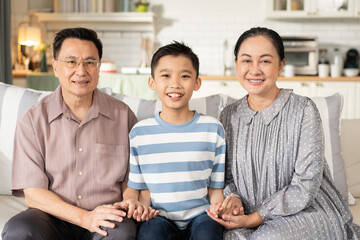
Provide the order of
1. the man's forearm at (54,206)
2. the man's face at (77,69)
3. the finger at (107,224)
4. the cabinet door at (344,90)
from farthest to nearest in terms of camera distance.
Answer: the cabinet door at (344,90) < the man's face at (77,69) < the man's forearm at (54,206) < the finger at (107,224)

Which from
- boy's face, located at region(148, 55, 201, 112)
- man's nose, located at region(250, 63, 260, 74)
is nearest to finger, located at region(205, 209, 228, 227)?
boy's face, located at region(148, 55, 201, 112)

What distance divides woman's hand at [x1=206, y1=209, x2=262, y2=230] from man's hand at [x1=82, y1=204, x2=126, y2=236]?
32 cm

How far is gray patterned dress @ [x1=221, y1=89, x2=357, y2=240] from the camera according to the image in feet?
5.27

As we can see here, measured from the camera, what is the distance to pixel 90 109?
71.4 inches

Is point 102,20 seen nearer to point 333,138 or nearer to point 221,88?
point 221,88

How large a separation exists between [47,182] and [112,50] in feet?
12.7

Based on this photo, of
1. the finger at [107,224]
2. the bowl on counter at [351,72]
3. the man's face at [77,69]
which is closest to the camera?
the finger at [107,224]

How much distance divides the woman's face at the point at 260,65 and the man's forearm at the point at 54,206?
79 centimetres

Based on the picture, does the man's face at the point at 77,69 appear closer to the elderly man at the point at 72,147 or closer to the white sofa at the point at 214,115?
the elderly man at the point at 72,147

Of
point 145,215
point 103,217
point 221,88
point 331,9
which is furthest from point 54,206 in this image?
point 331,9

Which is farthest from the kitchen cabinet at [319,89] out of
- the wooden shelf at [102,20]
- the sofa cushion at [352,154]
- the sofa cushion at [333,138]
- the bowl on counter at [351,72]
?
the sofa cushion at [333,138]

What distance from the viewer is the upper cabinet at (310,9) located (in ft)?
16.1

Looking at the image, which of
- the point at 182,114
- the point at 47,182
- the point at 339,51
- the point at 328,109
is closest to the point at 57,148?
the point at 47,182

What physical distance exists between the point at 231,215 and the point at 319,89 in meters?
3.41
